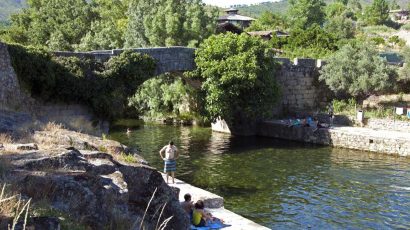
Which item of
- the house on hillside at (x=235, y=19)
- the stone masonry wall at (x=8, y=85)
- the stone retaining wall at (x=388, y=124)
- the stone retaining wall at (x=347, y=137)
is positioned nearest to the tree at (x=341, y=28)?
the house on hillside at (x=235, y=19)

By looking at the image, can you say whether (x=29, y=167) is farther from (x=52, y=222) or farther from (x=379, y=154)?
(x=379, y=154)

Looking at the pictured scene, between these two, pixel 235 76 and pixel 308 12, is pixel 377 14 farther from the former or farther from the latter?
pixel 235 76

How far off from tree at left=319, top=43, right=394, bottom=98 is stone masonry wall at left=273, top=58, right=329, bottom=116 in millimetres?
1946

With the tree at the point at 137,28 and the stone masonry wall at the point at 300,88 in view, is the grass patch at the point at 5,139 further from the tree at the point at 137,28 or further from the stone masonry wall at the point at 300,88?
the tree at the point at 137,28

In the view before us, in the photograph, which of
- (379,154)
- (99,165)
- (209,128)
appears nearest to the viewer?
(99,165)

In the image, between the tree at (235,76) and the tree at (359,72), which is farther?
the tree at (359,72)

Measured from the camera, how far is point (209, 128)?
35938mm

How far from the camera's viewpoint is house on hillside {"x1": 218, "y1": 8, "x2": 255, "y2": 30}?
67688 mm

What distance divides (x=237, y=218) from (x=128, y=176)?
4.80 metres

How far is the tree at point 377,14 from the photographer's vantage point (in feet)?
340

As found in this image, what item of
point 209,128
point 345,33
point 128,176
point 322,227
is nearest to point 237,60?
point 209,128

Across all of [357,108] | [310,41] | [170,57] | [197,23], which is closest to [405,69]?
[357,108]

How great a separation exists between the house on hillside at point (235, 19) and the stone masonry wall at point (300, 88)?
31564mm

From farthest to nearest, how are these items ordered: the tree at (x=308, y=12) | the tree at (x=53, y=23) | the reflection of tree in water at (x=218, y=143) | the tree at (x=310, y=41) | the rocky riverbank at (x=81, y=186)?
the tree at (x=308, y=12), the tree at (x=53, y=23), the tree at (x=310, y=41), the reflection of tree in water at (x=218, y=143), the rocky riverbank at (x=81, y=186)
